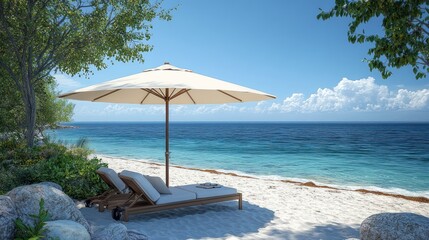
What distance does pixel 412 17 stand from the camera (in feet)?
21.5

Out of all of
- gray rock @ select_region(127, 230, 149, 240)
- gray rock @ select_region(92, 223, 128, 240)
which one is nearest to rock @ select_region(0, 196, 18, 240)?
gray rock @ select_region(92, 223, 128, 240)

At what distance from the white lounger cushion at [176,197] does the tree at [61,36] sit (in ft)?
21.1

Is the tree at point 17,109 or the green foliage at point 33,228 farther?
the tree at point 17,109

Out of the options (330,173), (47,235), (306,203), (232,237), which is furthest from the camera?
(330,173)

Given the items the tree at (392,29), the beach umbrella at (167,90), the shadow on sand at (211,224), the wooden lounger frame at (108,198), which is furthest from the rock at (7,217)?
the tree at (392,29)

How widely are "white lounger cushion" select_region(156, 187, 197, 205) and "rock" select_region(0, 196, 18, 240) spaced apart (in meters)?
2.44

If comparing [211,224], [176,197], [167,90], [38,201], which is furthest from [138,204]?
[167,90]

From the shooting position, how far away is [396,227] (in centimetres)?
485

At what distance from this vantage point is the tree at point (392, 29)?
6.38 meters

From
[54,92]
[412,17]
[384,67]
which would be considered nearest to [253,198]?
[384,67]

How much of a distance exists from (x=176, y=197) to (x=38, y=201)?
8.12ft

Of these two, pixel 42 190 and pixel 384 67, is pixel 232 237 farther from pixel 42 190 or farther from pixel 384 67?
pixel 384 67

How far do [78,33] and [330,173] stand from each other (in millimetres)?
14525

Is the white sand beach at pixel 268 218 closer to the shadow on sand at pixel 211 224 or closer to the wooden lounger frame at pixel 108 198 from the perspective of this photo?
the shadow on sand at pixel 211 224
